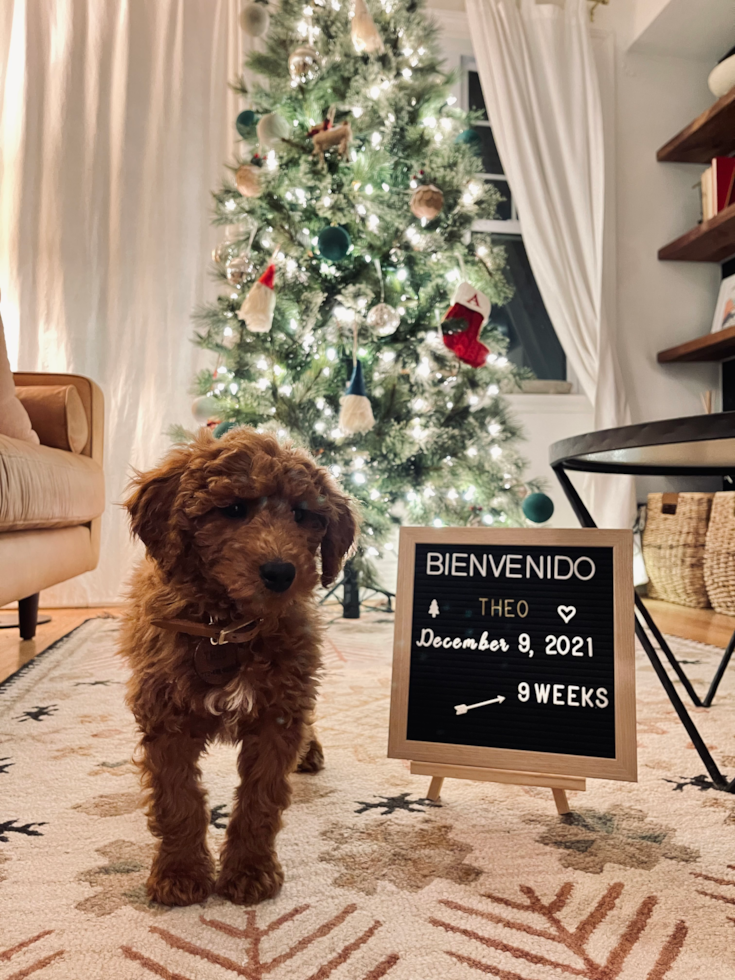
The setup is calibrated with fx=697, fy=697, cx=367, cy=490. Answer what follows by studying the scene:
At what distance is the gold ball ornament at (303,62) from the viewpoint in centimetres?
276

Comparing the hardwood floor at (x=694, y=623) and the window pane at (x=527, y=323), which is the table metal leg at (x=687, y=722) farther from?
the window pane at (x=527, y=323)

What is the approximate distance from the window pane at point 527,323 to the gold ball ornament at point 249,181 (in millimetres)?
1779

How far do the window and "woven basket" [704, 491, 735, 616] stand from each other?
4.25ft

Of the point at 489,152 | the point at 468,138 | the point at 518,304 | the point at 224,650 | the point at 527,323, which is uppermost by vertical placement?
the point at 489,152

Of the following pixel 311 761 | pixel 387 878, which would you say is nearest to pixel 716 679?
pixel 311 761

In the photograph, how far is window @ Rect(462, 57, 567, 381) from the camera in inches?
164

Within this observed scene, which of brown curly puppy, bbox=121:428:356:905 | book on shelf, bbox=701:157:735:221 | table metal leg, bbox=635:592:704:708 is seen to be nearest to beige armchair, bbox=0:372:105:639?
brown curly puppy, bbox=121:428:356:905

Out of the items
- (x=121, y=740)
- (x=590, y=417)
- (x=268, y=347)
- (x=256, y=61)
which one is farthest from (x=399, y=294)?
(x=121, y=740)

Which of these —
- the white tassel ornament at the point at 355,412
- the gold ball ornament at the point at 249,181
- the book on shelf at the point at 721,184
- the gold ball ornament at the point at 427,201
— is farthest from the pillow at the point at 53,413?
the book on shelf at the point at 721,184

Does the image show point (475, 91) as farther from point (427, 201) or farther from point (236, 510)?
point (236, 510)

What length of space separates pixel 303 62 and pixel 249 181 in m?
0.50

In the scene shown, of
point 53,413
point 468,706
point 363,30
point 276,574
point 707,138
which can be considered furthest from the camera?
point 707,138

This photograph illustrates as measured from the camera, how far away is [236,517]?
91 centimetres

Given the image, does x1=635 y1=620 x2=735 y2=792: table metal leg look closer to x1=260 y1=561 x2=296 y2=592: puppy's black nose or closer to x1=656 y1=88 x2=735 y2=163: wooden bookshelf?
x1=260 y1=561 x2=296 y2=592: puppy's black nose
